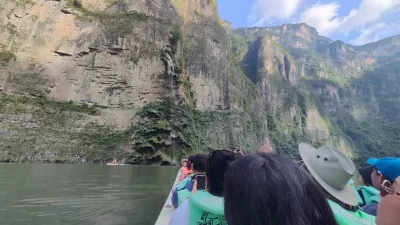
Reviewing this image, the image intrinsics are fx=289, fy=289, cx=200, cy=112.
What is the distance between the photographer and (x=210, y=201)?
1.69 m

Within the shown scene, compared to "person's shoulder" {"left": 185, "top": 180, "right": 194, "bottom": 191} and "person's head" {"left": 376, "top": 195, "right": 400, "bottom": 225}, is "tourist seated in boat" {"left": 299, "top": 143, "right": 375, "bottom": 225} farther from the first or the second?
"person's shoulder" {"left": 185, "top": 180, "right": 194, "bottom": 191}

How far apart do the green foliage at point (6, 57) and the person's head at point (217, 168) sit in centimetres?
3701

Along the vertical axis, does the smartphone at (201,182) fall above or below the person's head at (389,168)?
below

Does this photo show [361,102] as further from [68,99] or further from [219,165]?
[219,165]

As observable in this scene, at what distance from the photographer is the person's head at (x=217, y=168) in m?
1.86

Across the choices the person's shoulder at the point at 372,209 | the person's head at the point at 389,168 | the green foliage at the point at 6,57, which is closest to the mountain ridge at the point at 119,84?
the green foliage at the point at 6,57

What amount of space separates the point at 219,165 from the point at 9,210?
6265mm

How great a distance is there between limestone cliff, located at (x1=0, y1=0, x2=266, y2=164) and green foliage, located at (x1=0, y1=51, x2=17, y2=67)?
0.35 feet

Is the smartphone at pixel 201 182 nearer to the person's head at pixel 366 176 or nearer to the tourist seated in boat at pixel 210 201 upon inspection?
the tourist seated in boat at pixel 210 201

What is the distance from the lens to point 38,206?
6.73 meters

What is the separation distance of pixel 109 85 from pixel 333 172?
38.8 metres

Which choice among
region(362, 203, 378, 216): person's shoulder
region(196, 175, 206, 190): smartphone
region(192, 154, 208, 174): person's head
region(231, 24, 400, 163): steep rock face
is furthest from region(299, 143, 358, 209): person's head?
region(231, 24, 400, 163): steep rock face

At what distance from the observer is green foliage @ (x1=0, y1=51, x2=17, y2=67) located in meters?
31.7

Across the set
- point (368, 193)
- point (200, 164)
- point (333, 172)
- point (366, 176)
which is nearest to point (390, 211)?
point (333, 172)
